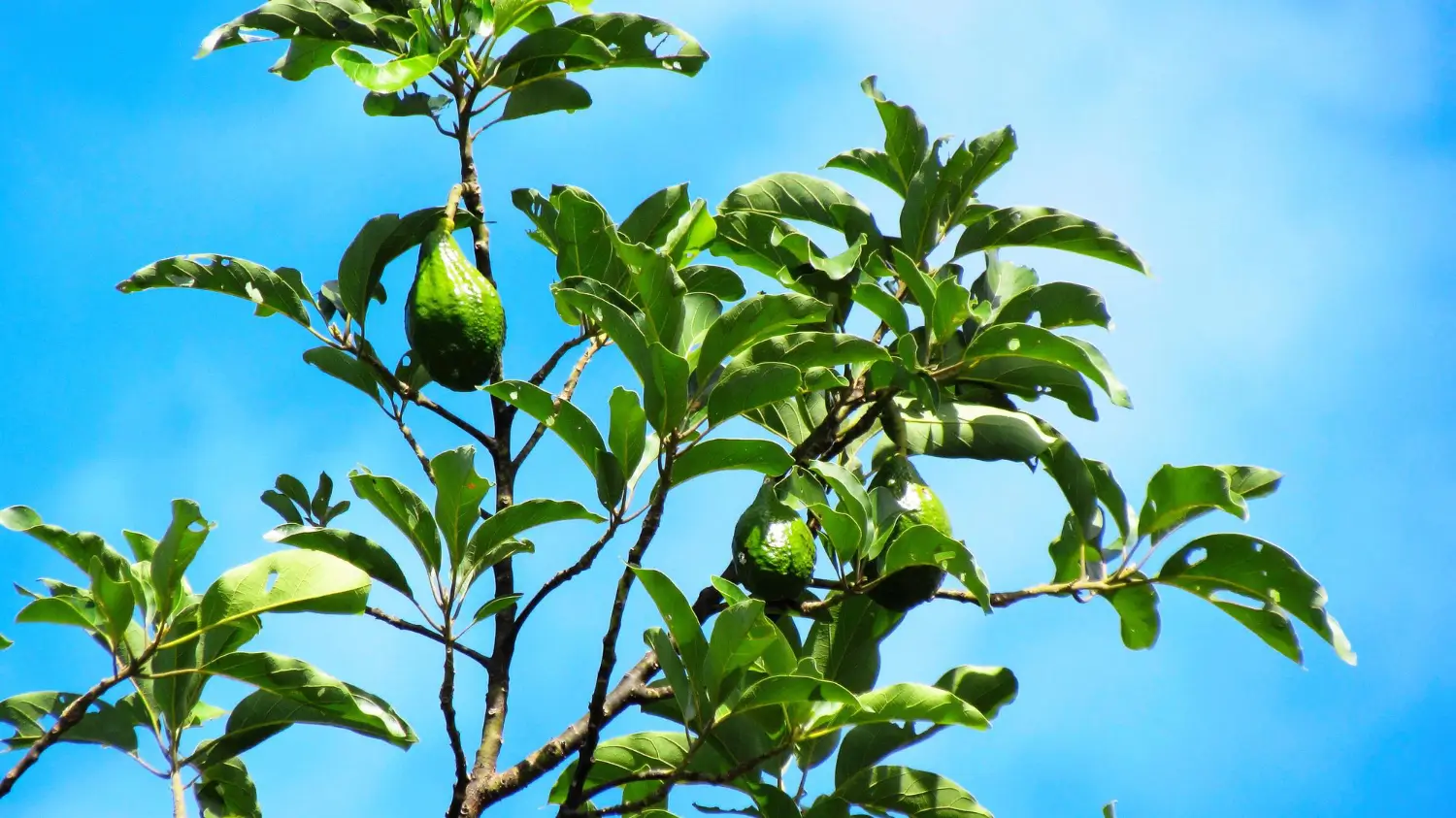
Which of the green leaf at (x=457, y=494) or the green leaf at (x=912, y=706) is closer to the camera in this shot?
the green leaf at (x=912, y=706)

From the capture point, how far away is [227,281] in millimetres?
2627

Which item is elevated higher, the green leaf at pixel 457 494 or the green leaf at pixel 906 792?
the green leaf at pixel 457 494

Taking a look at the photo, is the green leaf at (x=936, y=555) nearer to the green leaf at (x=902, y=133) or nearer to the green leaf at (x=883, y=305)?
the green leaf at (x=883, y=305)

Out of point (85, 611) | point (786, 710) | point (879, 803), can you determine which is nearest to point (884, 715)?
point (786, 710)

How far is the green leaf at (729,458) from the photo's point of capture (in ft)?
7.29

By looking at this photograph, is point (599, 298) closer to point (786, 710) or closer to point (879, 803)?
point (786, 710)

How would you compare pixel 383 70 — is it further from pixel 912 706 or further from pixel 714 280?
pixel 912 706

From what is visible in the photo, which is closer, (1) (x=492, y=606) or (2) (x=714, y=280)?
(1) (x=492, y=606)

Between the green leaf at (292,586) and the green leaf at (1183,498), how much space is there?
57.6 inches

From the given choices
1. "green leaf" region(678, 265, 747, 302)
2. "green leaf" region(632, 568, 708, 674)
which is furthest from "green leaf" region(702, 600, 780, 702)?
"green leaf" region(678, 265, 747, 302)

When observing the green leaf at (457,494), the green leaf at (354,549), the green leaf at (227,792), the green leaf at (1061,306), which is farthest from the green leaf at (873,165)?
the green leaf at (227,792)

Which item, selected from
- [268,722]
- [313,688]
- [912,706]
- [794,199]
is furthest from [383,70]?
[912,706]

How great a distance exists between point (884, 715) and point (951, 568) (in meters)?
0.28

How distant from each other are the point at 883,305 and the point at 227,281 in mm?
1341
